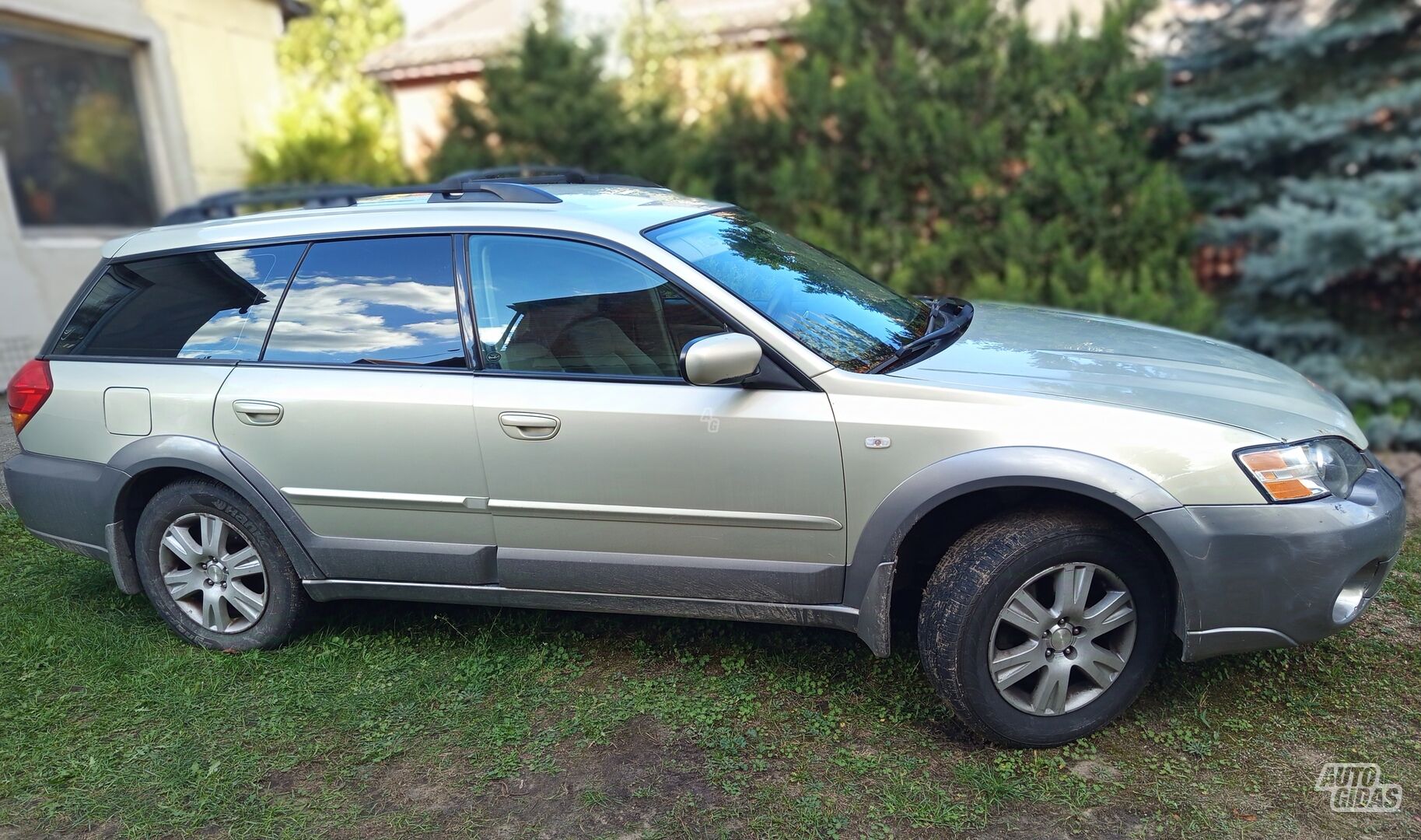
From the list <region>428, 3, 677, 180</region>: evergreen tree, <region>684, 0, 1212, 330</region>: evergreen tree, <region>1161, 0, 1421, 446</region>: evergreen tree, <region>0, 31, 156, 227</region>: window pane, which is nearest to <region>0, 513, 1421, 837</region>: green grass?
<region>1161, 0, 1421, 446</region>: evergreen tree

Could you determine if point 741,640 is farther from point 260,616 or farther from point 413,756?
point 260,616

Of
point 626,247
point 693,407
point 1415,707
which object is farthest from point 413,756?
point 1415,707

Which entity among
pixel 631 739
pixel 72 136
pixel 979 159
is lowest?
pixel 631 739

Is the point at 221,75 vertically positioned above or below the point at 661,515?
above

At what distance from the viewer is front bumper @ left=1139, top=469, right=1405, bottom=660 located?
119 inches

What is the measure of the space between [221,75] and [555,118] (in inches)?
134

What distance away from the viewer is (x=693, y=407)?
11.0 feet

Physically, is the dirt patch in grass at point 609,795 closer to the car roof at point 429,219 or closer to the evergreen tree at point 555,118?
the car roof at point 429,219

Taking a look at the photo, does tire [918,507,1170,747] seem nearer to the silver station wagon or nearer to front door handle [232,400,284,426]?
the silver station wagon

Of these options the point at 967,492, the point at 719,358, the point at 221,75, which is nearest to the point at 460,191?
the point at 719,358

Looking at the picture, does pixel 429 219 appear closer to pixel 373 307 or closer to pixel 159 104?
pixel 373 307

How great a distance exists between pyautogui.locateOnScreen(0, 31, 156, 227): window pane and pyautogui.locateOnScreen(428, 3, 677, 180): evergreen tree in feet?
8.67

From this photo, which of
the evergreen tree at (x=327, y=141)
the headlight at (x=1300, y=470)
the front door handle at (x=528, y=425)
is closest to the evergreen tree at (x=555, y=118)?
the evergreen tree at (x=327, y=141)

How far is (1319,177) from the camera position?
8.42 metres
